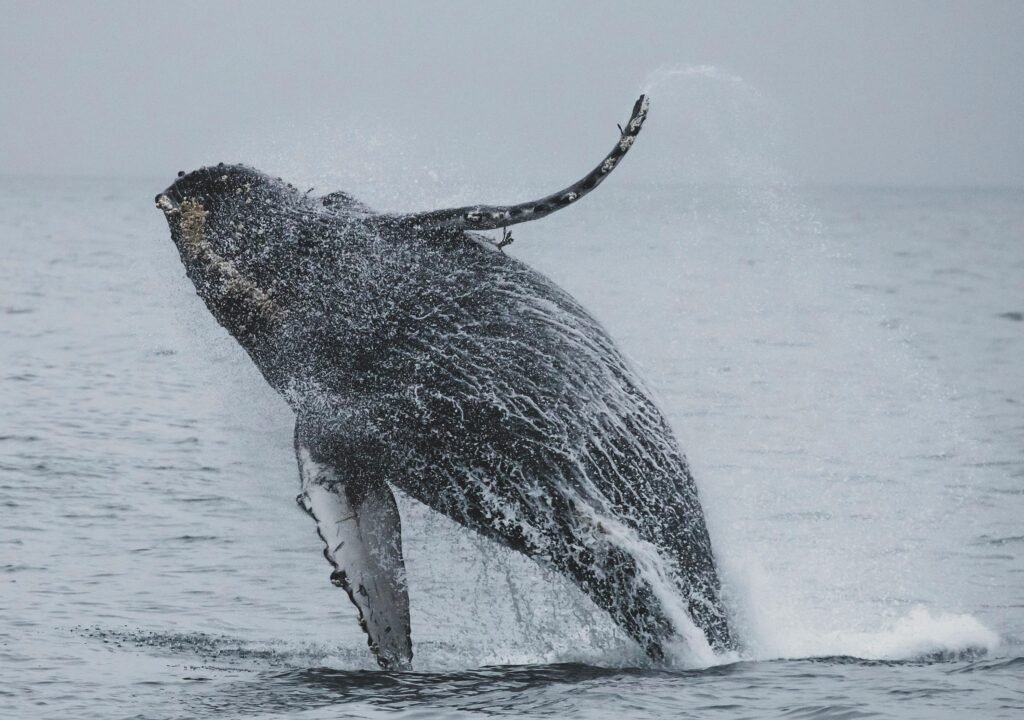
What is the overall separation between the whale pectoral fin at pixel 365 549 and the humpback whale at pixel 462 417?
12 millimetres

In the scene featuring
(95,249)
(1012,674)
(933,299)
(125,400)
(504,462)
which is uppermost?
(95,249)

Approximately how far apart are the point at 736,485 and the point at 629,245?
71466mm

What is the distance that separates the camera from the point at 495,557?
12.1 meters

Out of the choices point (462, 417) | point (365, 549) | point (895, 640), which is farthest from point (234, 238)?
point (895, 640)

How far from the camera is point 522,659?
475 inches

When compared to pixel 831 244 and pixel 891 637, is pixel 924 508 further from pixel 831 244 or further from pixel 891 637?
pixel 831 244

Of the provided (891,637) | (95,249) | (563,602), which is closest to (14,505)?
(563,602)

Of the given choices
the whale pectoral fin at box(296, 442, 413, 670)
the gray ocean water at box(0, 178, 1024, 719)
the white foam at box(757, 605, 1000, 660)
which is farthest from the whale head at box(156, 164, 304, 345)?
the white foam at box(757, 605, 1000, 660)

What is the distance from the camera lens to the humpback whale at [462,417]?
11391mm

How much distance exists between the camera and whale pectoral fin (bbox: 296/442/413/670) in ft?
37.9

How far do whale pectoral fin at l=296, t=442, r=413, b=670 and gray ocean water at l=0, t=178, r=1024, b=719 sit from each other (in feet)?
1.01

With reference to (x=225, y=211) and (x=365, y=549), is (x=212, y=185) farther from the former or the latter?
(x=365, y=549)

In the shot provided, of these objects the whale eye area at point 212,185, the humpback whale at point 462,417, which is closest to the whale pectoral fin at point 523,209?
the humpback whale at point 462,417

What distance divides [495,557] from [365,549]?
3.50ft
